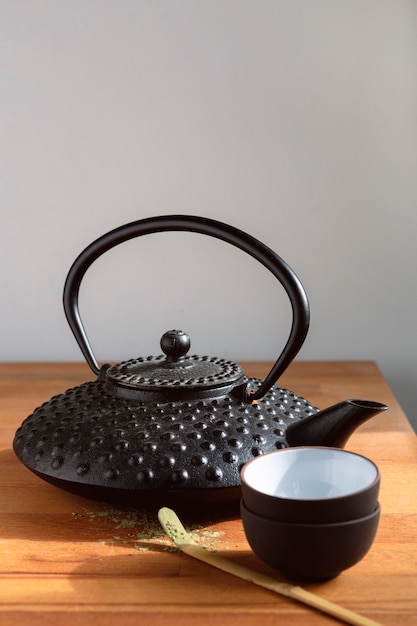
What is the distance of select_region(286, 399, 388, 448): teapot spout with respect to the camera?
28.1 inches

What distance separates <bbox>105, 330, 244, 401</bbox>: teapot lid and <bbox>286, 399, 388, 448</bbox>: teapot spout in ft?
0.32

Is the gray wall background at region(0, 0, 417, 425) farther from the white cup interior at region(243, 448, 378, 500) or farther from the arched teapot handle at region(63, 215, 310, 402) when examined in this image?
the white cup interior at region(243, 448, 378, 500)

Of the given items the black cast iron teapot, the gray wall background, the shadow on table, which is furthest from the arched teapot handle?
the gray wall background

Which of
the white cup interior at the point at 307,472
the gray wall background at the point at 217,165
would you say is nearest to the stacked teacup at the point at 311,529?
the white cup interior at the point at 307,472

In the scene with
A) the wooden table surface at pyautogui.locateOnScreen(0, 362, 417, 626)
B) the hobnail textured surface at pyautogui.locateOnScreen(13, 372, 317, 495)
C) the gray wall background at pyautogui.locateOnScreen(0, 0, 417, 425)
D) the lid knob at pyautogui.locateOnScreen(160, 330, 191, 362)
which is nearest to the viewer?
the wooden table surface at pyautogui.locateOnScreen(0, 362, 417, 626)

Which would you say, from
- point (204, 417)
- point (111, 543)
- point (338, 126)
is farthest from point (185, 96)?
point (111, 543)

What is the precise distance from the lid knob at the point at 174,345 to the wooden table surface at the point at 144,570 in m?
0.18

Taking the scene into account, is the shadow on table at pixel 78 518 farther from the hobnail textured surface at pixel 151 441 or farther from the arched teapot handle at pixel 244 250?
the arched teapot handle at pixel 244 250

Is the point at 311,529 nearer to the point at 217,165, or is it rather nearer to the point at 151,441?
the point at 151,441

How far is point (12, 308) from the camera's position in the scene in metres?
1.51

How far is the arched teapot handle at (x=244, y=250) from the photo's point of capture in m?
0.79

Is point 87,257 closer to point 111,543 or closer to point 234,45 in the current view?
point 111,543

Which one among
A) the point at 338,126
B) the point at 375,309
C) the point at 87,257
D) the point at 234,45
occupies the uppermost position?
the point at 234,45

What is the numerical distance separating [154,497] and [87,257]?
0.32 metres
